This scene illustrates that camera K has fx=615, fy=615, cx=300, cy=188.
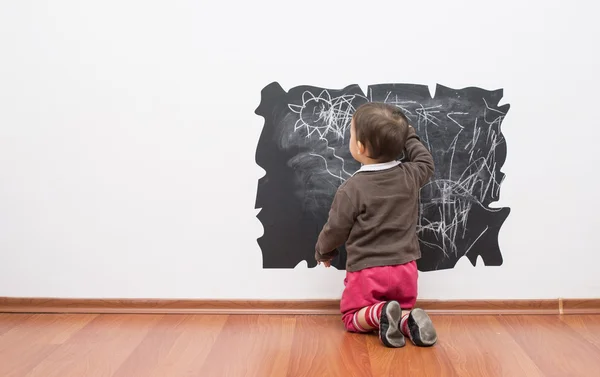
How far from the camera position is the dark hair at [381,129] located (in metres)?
1.82

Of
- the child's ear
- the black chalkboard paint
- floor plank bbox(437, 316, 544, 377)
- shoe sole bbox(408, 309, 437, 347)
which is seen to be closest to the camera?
floor plank bbox(437, 316, 544, 377)

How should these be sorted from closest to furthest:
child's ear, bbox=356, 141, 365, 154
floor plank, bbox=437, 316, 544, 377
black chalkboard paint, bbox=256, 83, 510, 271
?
floor plank, bbox=437, 316, 544, 377
child's ear, bbox=356, 141, 365, 154
black chalkboard paint, bbox=256, 83, 510, 271

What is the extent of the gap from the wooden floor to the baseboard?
0.10ft

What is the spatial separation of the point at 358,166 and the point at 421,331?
565 millimetres

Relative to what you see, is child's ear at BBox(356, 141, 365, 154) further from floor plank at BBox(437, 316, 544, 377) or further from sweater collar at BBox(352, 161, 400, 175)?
floor plank at BBox(437, 316, 544, 377)

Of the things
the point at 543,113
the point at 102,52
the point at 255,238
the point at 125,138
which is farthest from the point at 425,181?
the point at 102,52

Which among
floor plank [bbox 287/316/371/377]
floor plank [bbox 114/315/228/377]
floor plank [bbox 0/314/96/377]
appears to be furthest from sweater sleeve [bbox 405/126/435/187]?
floor plank [bbox 0/314/96/377]

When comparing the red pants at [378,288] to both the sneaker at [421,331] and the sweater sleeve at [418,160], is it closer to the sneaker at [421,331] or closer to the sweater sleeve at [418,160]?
the sneaker at [421,331]

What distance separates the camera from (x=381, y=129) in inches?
71.6

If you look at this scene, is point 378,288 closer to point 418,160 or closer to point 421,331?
point 421,331

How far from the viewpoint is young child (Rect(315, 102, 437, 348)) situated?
1.84 m

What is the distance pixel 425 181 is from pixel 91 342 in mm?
1135

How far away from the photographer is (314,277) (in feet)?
6.79

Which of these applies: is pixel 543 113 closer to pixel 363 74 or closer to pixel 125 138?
pixel 363 74
